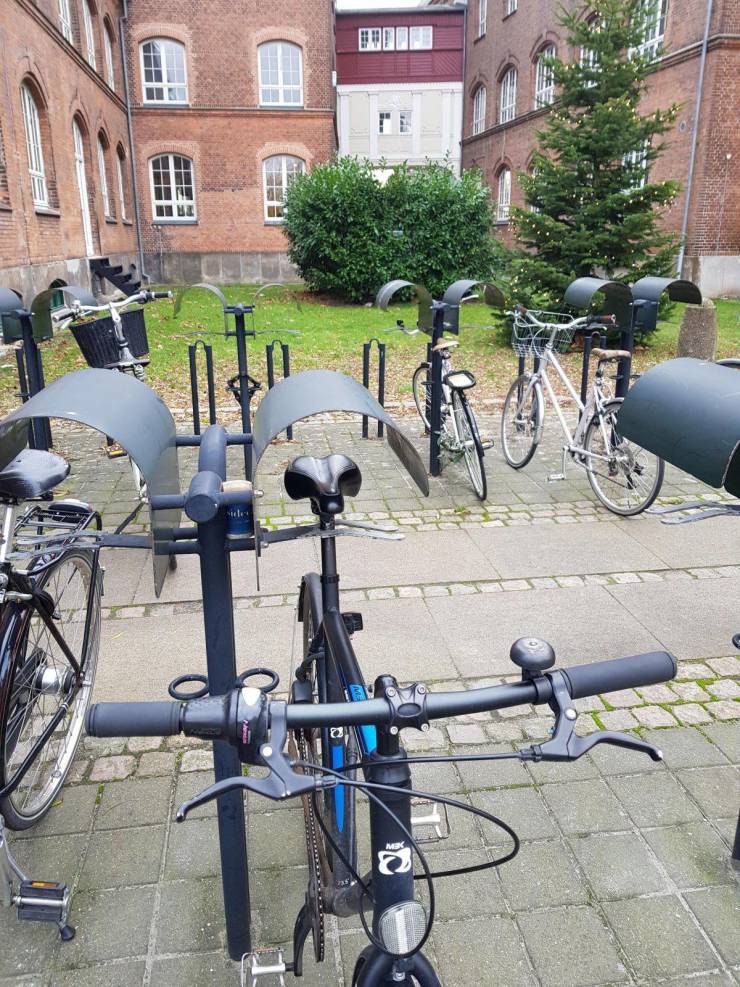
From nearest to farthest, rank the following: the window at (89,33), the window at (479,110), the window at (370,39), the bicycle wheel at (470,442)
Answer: the bicycle wheel at (470,442) → the window at (89,33) → the window at (479,110) → the window at (370,39)

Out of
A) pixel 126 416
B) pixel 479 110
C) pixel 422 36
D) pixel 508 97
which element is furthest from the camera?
pixel 422 36

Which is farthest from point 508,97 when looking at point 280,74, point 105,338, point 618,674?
point 618,674

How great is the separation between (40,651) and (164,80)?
29.0 meters

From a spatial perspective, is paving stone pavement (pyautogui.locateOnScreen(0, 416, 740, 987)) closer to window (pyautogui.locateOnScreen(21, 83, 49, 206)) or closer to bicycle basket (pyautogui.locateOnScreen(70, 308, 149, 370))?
bicycle basket (pyautogui.locateOnScreen(70, 308, 149, 370))

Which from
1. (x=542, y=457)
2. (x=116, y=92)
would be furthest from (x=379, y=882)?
(x=116, y=92)

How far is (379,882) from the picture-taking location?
1461 millimetres

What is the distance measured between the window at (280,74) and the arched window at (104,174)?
6158 mm

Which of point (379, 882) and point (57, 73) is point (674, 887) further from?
point (57, 73)

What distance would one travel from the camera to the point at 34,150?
57.8 feet

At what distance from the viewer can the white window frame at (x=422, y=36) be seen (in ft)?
123

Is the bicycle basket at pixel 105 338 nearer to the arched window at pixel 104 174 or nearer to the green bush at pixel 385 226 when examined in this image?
the green bush at pixel 385 226

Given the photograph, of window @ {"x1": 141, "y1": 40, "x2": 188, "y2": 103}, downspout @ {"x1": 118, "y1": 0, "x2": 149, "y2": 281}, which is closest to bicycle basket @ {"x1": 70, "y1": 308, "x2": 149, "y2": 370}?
downspout @ {"x1": 118, "y1": 0, "x2": 149, "y2": 281}

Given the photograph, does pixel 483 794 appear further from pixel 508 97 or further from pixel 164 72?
pixel 508 97

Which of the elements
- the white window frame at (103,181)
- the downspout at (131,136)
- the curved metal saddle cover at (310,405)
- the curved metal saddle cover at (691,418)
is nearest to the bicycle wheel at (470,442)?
the curved metal saddle cover at (691,418)
